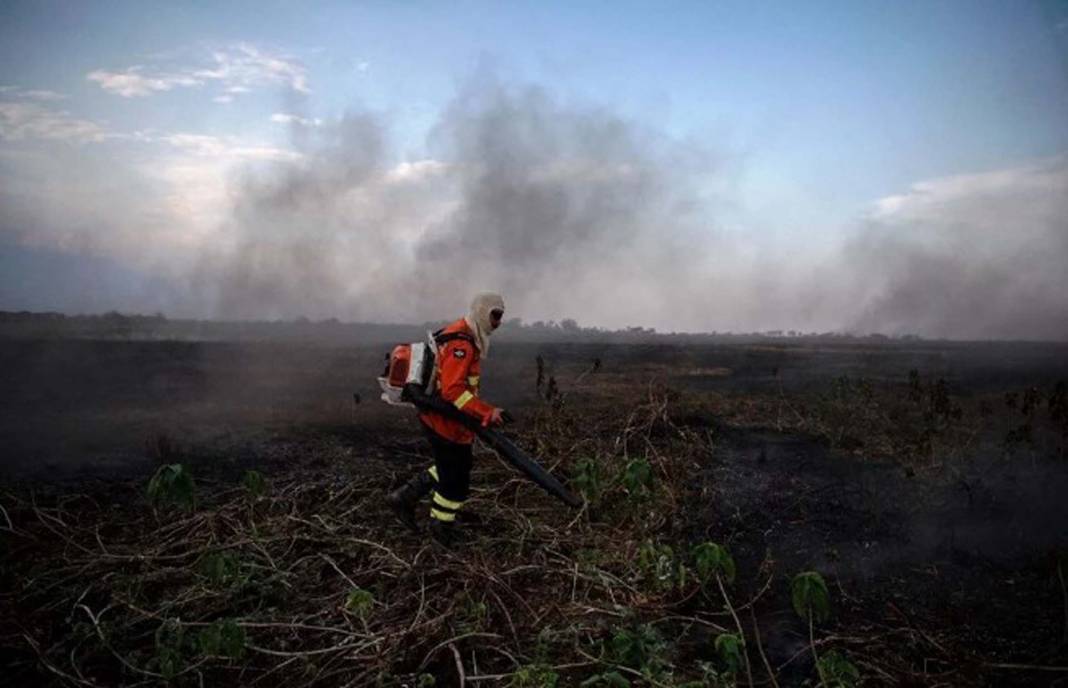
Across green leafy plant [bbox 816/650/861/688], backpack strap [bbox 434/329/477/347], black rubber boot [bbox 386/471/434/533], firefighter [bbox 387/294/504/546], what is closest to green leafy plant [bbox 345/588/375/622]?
firefighter [bbox 387/294/504/546]

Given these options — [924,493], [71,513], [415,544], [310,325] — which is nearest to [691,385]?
[924,493]

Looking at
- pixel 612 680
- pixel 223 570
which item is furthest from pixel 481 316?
pixel 612 680

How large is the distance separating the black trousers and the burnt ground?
41 cm

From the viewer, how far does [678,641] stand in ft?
13.1

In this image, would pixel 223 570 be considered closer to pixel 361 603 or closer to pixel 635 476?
pixel 361 603

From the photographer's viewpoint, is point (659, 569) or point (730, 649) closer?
point (730, 649)

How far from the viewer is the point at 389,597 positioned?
441cm

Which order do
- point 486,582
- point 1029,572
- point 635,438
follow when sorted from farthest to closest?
point 635,438 < point 1029,572 < point 486,582

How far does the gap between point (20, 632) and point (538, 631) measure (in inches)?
131

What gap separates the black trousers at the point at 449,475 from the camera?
525 cm

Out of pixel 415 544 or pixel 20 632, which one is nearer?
pixel 20 632

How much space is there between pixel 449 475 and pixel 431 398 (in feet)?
2.36

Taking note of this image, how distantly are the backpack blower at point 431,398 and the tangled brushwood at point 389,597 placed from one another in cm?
58

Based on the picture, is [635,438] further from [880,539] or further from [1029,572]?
[1029,572]
